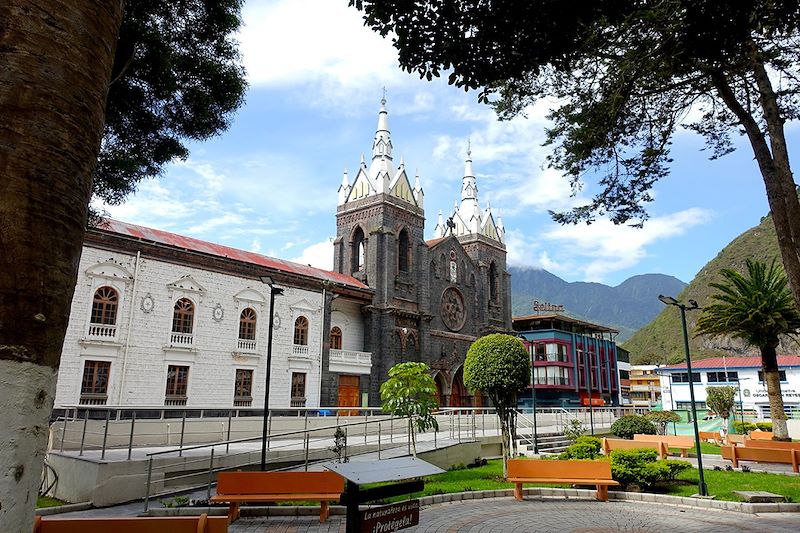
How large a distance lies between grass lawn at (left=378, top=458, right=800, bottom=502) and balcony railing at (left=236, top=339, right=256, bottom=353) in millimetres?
13995

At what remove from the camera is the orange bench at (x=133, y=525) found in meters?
4.89

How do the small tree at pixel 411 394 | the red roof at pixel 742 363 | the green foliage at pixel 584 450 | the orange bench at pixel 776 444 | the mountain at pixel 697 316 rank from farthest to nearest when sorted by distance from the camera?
the mountain at pixel 697 316 → the red roof at pixel 742 363 → the orange bench at pixel 776 444 → the green foliage at pixel 584 450 → the small tree at pixel 411 394

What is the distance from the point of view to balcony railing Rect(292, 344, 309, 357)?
28.5m

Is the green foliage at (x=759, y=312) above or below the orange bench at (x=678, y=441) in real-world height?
above

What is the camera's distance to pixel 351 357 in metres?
31.9

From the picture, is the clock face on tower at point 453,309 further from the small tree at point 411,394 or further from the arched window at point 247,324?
the small tree at point 411,394

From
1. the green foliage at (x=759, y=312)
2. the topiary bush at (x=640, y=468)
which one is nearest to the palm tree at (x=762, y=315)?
the green foliage at (x=759, y=312)

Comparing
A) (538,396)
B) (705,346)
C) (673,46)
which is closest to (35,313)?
(673,46)

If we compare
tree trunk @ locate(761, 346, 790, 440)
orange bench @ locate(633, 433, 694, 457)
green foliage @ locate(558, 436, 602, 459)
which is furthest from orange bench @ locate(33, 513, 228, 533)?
tree trunk @ locate(761, 346, 790, 440)

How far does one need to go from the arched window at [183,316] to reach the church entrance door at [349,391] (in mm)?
9770

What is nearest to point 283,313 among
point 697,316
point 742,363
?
point 742,363

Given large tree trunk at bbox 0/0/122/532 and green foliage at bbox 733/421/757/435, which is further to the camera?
green foliage at bbox 733/421/757/435

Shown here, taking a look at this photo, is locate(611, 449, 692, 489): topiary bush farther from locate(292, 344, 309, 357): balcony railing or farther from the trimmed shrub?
the trimmed shrub

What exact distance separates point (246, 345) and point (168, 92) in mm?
17831
